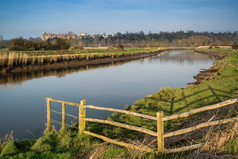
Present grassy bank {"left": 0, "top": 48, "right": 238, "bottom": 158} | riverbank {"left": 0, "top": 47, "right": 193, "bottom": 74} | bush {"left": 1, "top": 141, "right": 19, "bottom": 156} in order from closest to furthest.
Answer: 1. grassy bank {"left": 0, "top": 48, "right": 238, "bottom": 158}
2. bush {"left": 1, "top": 141, "right": 19, "bottom": 156}
3. riverbank {"left": 0, "top": 47, "right": 193, "bottom": 74}

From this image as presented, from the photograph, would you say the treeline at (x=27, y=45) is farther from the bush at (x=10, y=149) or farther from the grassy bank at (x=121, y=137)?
the bush at (x=10, y=149)

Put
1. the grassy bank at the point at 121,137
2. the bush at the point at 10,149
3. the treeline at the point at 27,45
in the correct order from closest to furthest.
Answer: the grassy bank at the point at 121,137
the bush at the point at 10,149
the treeline at the point at 27,45

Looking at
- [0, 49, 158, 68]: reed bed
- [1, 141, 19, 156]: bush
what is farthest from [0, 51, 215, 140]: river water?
[0, 49, 158, 68]: reed bed

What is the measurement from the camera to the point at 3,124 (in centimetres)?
1030

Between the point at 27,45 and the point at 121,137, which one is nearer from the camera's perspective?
the point at 121,137

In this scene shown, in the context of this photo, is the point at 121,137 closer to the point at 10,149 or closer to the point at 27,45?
the point at 10,149

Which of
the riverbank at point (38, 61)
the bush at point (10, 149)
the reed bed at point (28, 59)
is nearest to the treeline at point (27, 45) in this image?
the riverbank at point (38, 61)

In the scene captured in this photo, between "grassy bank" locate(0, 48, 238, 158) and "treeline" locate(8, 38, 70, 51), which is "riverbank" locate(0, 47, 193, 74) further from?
"grassy bank" locate(0, 48, 238, 158)

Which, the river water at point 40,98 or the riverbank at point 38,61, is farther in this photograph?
the riverbank at point 38,61

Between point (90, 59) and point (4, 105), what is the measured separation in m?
27.6

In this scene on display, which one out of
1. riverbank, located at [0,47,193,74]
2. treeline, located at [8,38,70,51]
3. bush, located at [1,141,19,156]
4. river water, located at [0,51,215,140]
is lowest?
river water, located at [0,51,215,140]

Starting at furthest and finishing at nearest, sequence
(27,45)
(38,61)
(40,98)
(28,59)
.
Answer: (27,45), (38,61), (28,59), (40,98)

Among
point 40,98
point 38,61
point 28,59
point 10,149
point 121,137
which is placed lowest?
point 40,98

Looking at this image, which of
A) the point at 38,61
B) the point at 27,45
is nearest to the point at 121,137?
the point at 38,61
